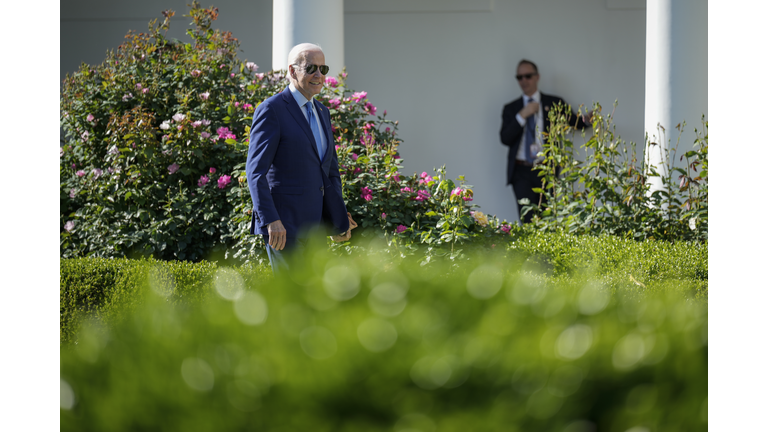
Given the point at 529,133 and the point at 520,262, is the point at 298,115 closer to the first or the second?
the point at 520,262

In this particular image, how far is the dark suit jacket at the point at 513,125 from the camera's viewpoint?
762cm

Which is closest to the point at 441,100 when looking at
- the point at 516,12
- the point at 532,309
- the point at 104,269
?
the point at 516,12

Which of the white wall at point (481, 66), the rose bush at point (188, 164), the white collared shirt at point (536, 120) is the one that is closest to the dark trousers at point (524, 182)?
the white collared shirt at point (536, 120)

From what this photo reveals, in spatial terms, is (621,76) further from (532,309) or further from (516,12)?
(532,309)

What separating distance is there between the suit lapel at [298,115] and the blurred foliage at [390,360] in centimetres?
192

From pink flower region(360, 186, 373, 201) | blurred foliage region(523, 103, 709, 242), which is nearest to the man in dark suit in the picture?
blurred foliage region(523, 103, 709, 242)

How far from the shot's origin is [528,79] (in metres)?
7.62

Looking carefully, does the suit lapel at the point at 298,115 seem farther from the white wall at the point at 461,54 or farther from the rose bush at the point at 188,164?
the white wall at the point at 461,54

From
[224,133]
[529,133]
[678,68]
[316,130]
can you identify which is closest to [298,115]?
[316,130]

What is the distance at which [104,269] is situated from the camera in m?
3.73

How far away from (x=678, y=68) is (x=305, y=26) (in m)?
3.48

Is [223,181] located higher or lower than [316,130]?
lower

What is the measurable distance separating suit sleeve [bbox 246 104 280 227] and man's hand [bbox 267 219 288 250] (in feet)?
0.08

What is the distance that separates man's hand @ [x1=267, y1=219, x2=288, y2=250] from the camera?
2830 mm
